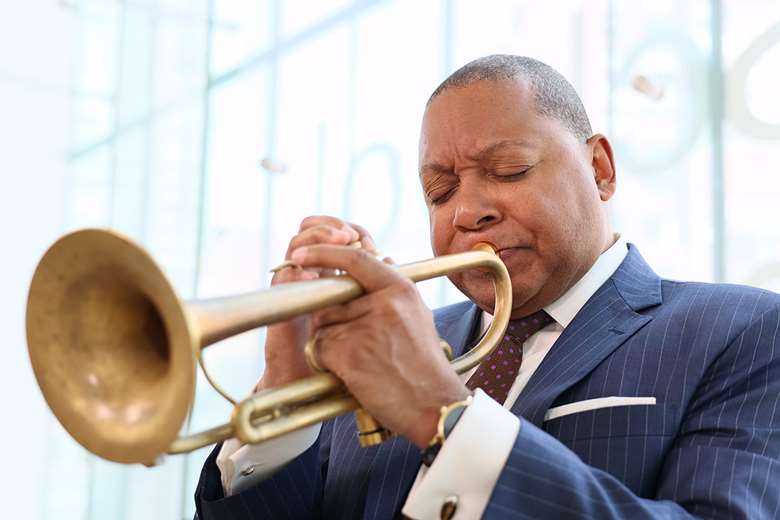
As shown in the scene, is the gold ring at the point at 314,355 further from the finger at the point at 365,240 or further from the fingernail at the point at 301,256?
the finger at the point at 365,240

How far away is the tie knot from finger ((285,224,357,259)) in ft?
1.12

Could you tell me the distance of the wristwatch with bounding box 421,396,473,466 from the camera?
86 cm

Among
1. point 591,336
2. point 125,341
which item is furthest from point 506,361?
point 125,341

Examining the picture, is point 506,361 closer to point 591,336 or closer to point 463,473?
point 591,336

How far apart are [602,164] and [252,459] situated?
28.9 inches

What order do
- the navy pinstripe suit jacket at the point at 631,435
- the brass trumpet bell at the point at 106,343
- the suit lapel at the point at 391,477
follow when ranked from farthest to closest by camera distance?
the suit lapel at the point at 391,477 → the navy pinstripe suit jacket at the point at 631,435 → the brass trumpet bell at the point at 106,343

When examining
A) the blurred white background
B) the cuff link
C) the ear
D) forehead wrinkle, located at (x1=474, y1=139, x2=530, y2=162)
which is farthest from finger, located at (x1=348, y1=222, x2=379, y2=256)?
the blurred white background

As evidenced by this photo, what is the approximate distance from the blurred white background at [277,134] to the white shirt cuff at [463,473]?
0.89 m

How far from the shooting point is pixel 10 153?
4051mm

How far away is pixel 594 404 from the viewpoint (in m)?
1.06

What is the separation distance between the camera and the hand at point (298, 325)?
107 cm

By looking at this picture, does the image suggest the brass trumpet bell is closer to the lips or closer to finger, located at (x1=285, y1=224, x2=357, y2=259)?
finger, located at (x1=285, y1=224, x2=357, y2=259)

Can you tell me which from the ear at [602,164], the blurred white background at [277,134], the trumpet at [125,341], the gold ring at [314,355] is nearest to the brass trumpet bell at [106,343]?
the trumpet at [125,341]

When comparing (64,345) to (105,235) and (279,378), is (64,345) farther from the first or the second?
(279,378)
